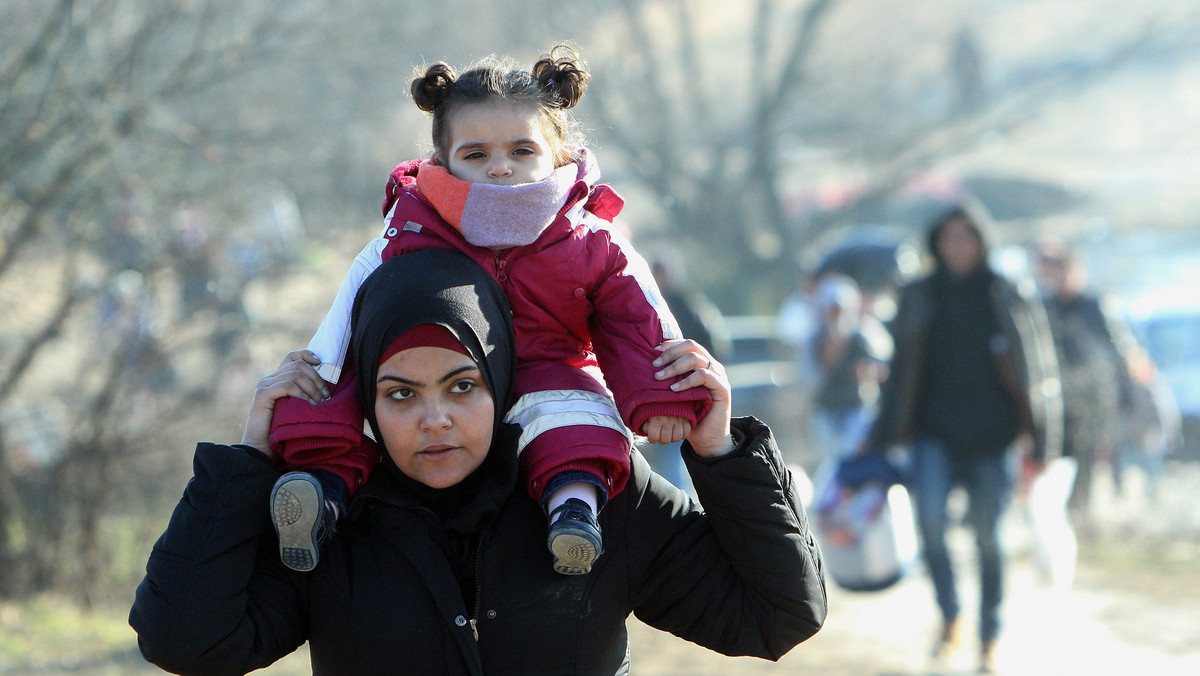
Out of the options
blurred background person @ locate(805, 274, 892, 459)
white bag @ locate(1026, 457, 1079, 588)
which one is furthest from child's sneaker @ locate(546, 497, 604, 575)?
blurred background person @ locate(805, 274, 892, 459)

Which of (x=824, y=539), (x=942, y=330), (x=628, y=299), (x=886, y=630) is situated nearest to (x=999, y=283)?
(x=942, y=330)

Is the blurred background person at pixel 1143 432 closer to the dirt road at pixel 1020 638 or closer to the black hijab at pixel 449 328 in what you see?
the dirt road at pixel 1020 638

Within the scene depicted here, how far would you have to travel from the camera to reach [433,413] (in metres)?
1.92

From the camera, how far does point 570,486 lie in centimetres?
199

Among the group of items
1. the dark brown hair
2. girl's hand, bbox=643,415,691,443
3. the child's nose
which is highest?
the dark brown hair

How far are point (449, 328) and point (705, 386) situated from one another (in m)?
0.42

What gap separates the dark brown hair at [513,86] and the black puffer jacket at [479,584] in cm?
69

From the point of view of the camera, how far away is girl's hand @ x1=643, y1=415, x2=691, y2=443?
1988 mm

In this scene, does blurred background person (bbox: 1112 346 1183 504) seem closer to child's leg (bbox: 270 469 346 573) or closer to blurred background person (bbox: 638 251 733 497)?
blurred background person (bbox: 638 251 733 497)

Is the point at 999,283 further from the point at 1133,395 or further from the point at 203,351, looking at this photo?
the point at 203,351

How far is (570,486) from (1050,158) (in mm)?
22831

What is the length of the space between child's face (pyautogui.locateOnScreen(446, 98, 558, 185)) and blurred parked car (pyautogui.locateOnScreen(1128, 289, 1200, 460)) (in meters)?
8.80

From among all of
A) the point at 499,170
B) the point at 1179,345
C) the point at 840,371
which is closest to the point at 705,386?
the point at 499,170

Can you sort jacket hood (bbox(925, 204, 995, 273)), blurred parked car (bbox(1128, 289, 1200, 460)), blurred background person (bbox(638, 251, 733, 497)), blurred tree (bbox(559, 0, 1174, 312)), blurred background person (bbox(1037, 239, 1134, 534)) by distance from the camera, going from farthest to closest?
blurred tree (bbox(559, 0, 1174, 312))
blurred parked car (bbox(1128, 289, 1200, 460))
blurred background person (bbox(1037, 239, 1134, 534))
blurred background person (bbox(638, 251, 733, 497))
jacket hood (bbox(925, 204, 995, 273))
